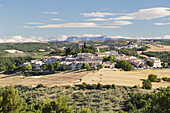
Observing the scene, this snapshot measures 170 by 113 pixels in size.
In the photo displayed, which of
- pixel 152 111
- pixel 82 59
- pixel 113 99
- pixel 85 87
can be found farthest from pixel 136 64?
pixel 152 111

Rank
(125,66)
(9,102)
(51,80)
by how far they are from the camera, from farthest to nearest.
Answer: (125,66)
(51,80)
(9,102)

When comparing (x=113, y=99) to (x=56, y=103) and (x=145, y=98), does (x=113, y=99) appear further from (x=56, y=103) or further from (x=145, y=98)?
(x=56, y=103)

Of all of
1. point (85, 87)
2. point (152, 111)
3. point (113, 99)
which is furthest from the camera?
point (85, 87)

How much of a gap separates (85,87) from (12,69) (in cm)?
6149

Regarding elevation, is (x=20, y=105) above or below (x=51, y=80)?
above

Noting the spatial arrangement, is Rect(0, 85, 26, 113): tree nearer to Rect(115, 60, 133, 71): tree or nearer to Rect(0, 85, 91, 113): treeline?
Rect(0, 85, 91, 113): treeline

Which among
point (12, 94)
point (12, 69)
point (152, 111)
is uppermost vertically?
point (12, 94)

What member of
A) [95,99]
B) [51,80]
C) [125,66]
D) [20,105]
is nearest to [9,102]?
[20,105]

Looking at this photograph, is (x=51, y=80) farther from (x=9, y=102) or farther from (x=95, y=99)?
(x=9, y=102)

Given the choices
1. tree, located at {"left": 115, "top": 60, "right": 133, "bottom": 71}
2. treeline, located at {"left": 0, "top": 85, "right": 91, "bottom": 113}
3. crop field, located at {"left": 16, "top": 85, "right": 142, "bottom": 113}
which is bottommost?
crop field, located at {"left": 16, "top": 85, "right": 142, "bottom": 113}

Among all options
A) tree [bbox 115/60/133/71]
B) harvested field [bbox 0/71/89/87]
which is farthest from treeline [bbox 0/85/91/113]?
tree [bbox 115/60/133/71]

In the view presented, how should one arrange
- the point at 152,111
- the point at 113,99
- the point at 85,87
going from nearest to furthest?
1. the point at 152,111
2. the point at 113,99
3. the point at 85,87

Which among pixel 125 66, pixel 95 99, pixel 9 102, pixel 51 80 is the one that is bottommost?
pixel 51 80

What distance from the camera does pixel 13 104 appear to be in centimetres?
2691
